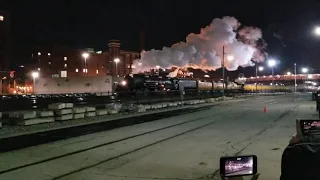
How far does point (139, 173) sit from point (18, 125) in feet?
43.3

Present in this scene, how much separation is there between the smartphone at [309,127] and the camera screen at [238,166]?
844 mm

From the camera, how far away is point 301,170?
3.75 metres

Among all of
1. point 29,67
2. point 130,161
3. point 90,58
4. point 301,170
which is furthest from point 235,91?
point 29,67

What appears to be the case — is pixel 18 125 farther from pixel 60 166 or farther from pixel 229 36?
pixel 229 36

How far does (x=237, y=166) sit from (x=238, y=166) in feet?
0.05

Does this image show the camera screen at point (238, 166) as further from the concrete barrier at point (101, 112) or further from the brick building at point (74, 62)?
the brick building at point (74, 62)

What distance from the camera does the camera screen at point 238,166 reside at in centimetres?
410

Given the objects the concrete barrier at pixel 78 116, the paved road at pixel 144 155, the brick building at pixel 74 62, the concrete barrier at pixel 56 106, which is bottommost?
the paved road at pixel 144 155

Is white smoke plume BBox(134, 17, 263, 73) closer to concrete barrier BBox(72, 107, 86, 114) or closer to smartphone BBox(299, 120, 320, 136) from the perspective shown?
concrete barrier BBox(72, 107, 86, 114)

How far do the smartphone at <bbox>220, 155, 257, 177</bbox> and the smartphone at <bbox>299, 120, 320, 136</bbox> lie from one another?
0.82 m

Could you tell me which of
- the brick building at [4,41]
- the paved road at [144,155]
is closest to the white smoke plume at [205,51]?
the brick building at [4,41]

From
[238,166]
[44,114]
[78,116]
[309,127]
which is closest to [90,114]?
[78,116]

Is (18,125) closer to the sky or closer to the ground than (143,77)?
closer to the ground

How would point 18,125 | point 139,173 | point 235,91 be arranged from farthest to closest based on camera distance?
point 235,91 → point 18,125 → point 139,173
